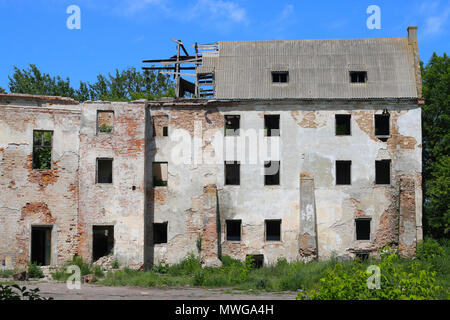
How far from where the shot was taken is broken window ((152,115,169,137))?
85.7 ft

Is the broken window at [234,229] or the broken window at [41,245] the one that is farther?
the broken window at [234,229]

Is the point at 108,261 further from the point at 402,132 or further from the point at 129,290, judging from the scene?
the point at 402,132

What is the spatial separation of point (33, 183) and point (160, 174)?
19.2 feet

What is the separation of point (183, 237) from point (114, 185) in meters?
4.08

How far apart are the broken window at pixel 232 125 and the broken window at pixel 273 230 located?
4571 mm

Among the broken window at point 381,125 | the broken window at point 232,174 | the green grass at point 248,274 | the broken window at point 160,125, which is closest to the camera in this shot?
the green grass at point 248,274

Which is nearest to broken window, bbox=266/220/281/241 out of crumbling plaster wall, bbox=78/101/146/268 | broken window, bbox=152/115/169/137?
crumbling plaster wall, bbox=78/101/146/268

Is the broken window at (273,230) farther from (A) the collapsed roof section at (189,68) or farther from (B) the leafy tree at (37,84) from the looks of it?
(B) the leafy tree at (37,84)

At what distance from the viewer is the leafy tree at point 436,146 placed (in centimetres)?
2788

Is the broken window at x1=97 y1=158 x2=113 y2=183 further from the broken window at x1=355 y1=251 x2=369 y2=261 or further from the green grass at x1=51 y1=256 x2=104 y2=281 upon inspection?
the broken window at x1=355 y1=251 x2=369 y2=261

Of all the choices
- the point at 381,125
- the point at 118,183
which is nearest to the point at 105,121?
the point at 118,183

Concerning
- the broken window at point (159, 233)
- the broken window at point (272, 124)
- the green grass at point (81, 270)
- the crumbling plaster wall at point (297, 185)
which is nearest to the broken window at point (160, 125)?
the crumbling plaster wall at point (297, 185)

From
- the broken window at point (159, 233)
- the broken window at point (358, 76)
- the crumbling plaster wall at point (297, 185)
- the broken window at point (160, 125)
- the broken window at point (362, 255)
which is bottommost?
the broken window at point (362, 255)

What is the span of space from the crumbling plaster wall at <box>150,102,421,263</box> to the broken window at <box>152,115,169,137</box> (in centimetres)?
21
